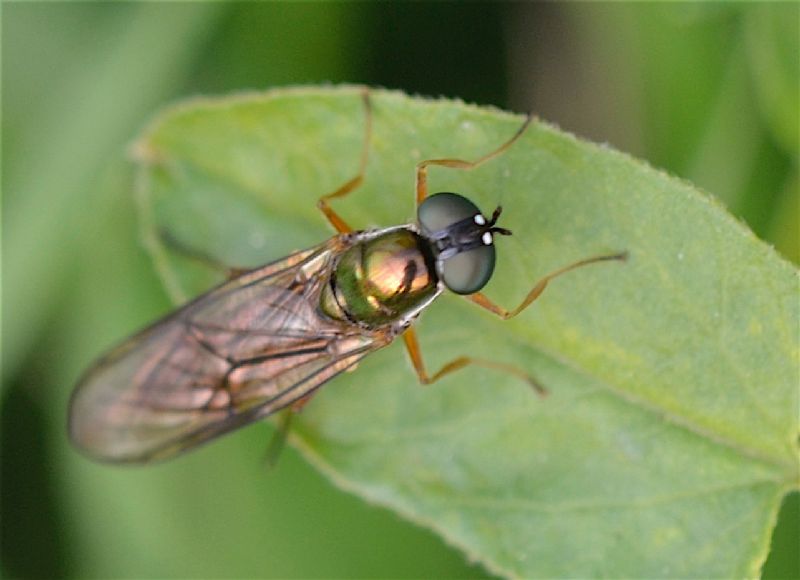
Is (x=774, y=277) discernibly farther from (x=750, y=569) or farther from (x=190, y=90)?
(x=190, y=90)

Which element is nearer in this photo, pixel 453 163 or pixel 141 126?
pixel 453 163

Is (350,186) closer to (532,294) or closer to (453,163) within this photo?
(453,163)

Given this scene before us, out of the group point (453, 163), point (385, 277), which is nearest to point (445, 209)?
point (453, 163)

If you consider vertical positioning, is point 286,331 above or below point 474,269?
above

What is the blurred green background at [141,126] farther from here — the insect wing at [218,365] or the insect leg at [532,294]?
the insect leg at [532,294]

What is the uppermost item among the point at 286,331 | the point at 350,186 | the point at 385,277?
the point at 350,186

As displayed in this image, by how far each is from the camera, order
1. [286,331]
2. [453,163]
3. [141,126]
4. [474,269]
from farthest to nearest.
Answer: [141,126] → [286,331] → [474,269] → [453,163]

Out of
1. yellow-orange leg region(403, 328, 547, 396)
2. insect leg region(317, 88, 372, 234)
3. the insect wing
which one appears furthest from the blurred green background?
insect leg region(317, 88, 372, 234)

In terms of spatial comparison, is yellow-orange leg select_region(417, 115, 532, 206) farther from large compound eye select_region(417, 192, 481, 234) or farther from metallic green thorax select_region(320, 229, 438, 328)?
metallic green thorax select_region(320, 229, 438, 328)

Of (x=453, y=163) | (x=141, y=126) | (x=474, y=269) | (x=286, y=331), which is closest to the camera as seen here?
(x=453, y=163)
